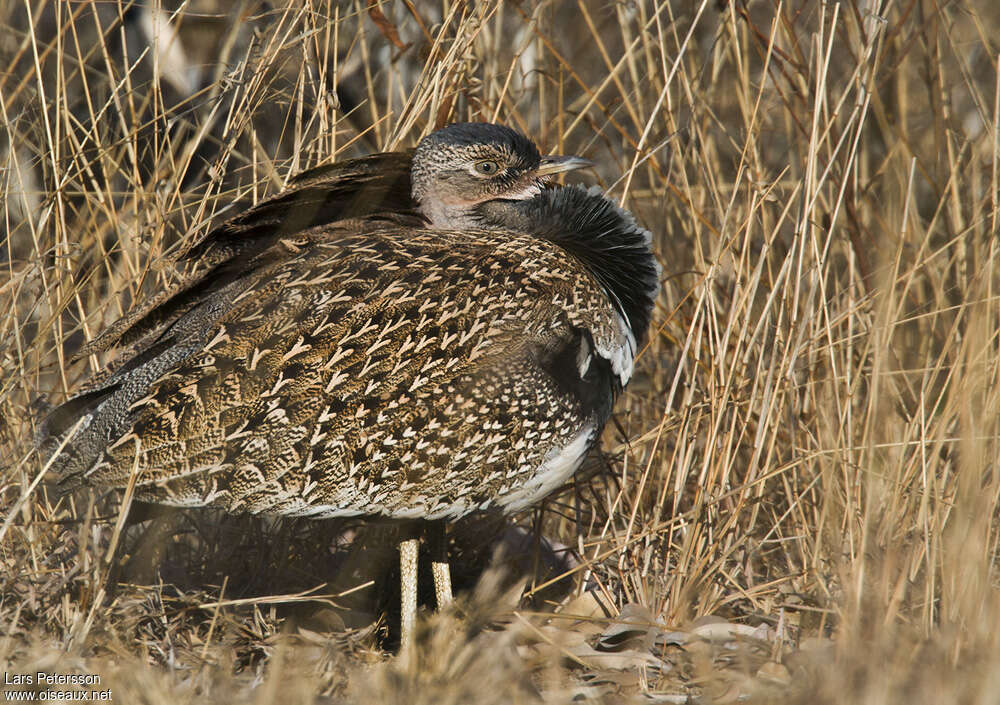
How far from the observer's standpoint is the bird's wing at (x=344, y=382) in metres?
2.78

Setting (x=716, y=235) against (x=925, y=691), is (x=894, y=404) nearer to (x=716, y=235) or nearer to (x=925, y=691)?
(x=716, y=235)

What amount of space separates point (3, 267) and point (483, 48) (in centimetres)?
273

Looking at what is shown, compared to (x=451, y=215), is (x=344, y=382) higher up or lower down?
lower down

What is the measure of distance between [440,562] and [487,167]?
4.13 ft

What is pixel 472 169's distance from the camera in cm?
343

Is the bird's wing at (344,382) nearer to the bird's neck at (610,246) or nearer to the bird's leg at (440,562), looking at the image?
the bird's neck at (610,246)

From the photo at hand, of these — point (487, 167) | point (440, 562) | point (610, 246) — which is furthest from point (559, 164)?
point (440, 562)

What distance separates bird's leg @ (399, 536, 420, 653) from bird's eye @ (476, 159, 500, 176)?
46.6 inches

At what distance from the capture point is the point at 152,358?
9.82 ft

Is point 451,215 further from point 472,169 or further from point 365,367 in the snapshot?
point 365,367

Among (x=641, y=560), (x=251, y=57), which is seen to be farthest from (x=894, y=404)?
(x=251, y=57)

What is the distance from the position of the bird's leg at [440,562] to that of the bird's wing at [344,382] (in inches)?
14.6

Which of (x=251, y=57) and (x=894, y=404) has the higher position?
(x=251, y=57)

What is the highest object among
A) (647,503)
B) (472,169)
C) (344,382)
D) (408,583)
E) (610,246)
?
(472,169)
